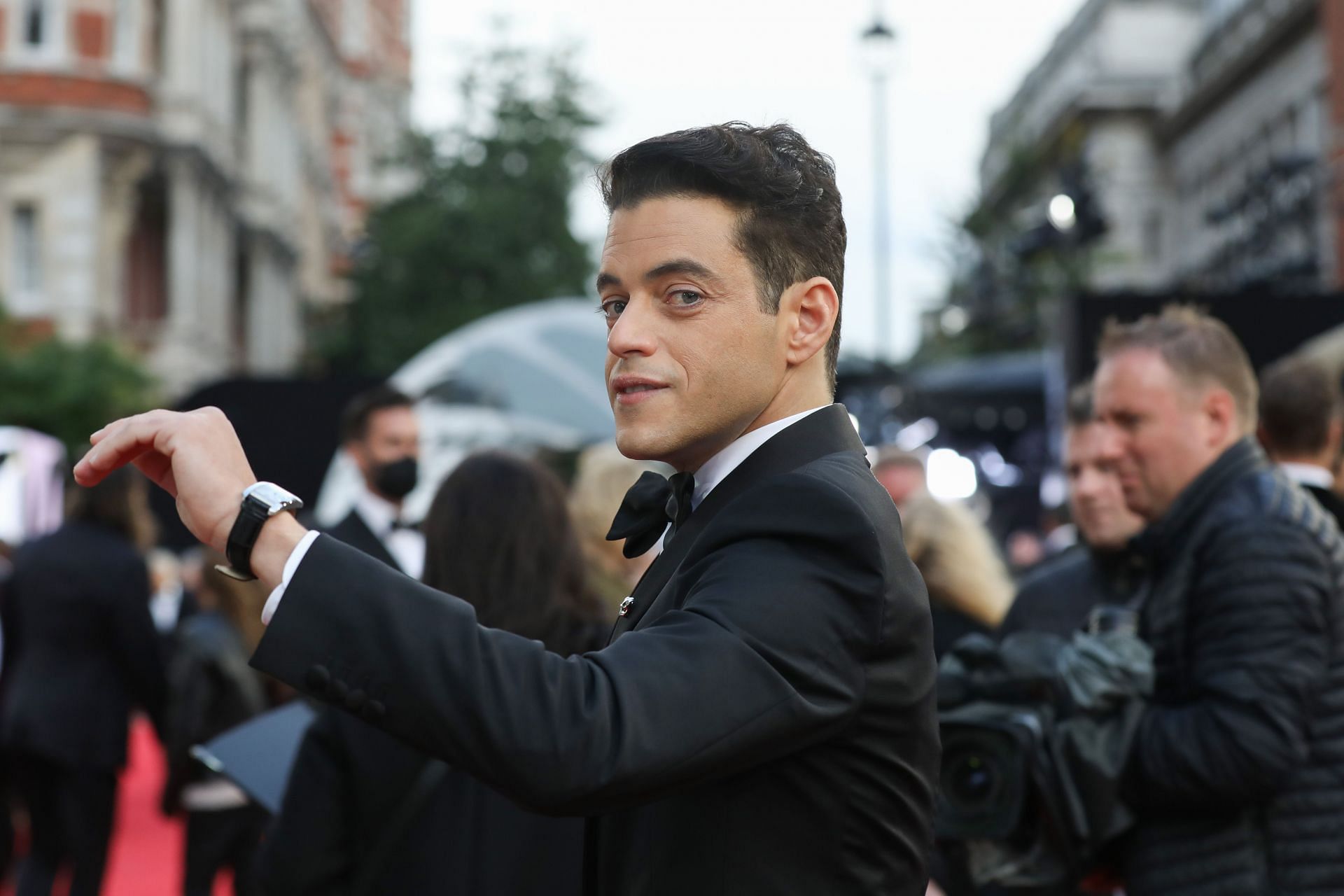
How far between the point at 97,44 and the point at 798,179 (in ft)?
124

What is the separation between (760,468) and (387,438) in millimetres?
4755

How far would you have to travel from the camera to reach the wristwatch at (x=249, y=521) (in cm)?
178

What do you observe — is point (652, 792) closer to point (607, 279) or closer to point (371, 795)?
point (607, 279)

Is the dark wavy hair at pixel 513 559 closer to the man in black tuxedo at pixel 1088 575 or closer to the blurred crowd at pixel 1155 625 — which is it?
Result: the blurred crowd at pixel 1155 625

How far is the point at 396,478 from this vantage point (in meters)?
6.23

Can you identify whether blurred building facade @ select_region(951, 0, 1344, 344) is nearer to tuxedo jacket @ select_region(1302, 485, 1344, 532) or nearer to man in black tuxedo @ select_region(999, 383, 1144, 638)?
man in black tuxedo @ select_region(999, 383, 1144, 638)

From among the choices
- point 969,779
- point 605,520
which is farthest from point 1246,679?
point 605,520

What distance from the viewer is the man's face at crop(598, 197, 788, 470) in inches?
77.4

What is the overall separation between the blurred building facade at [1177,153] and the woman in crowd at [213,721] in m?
10.0

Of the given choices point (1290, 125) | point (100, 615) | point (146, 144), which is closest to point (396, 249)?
point (146, 144)

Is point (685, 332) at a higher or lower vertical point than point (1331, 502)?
higher

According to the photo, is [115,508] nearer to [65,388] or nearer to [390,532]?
[390,532]

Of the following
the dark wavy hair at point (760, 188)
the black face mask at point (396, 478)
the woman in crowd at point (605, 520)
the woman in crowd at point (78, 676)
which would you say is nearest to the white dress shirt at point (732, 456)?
the dark wavy hair at point (760, 188)

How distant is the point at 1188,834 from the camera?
11.0ft
